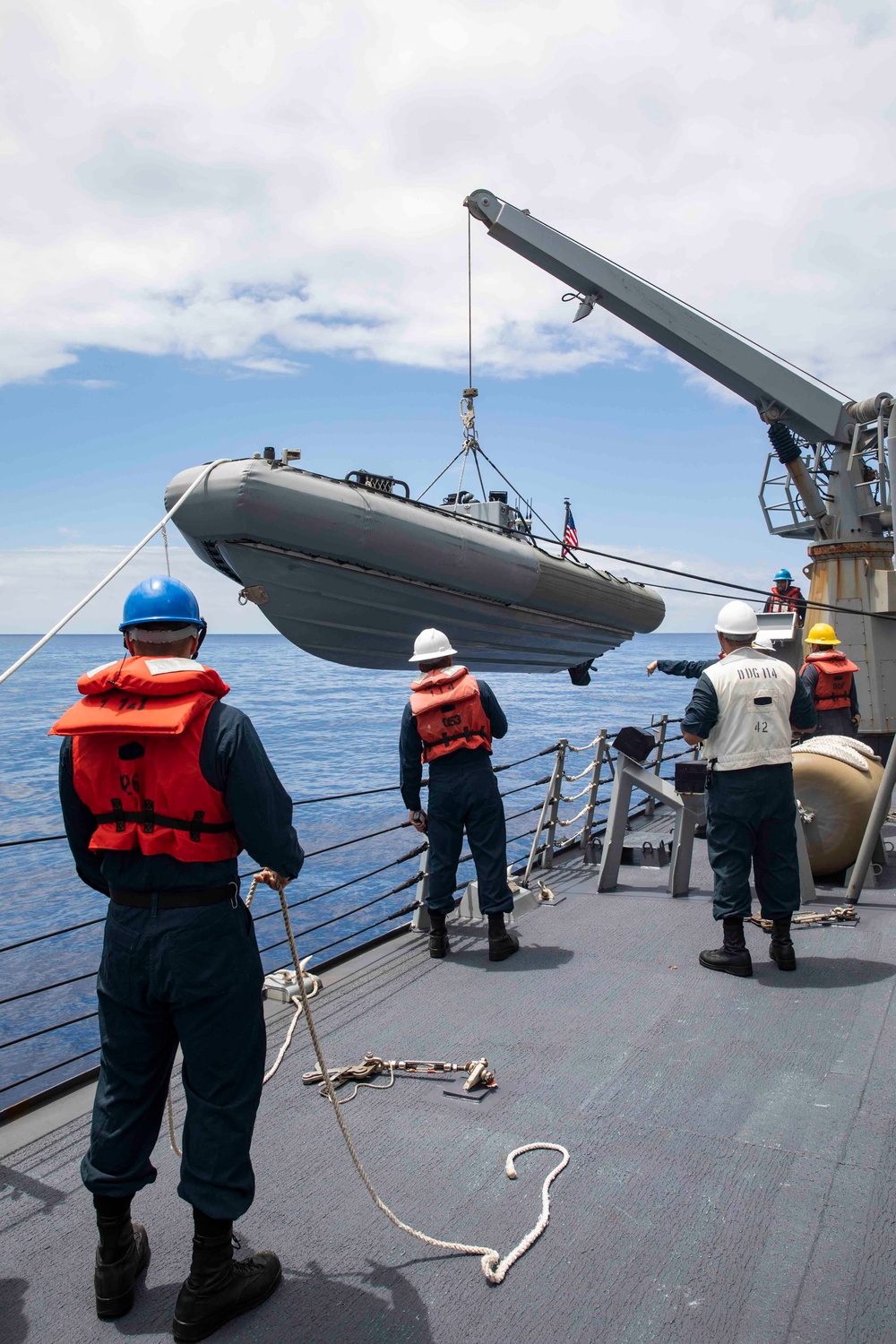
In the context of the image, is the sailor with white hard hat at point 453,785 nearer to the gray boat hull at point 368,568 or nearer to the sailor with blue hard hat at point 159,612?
the sailor with blue hard hat at point 159,612

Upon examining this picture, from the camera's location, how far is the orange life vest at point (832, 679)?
568 cm

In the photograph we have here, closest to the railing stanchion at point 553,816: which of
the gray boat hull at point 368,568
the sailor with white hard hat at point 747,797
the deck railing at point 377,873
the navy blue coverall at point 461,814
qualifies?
the deck railing at point 377,873

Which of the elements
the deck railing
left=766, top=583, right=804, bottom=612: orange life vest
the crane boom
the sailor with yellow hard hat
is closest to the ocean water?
the deck railing

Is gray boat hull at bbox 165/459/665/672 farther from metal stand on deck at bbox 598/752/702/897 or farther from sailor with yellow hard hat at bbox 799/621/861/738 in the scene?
sailor with yellow hard hat at bbox 799/621/861/738

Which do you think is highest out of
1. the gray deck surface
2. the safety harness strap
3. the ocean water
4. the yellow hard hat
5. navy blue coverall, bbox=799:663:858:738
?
the yellow hard hat

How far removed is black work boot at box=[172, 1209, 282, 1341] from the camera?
173 centimetres

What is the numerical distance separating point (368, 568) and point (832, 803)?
3584mm

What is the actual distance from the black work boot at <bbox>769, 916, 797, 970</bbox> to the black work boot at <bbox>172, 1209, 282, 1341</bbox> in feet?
8.01

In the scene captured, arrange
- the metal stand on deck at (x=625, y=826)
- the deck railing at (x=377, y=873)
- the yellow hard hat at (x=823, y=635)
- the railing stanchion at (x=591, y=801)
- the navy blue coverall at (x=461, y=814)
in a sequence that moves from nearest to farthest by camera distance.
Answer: the deck railing at (x=377, y=873), the navy blue coverall at (x=461, y=814), the metal stand on deck at (x=625, y=826), the railing stanchion at (x=591, y=801), the yellow hard hat at (x=823, y=635)

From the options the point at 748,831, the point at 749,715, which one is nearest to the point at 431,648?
the point at 749,715

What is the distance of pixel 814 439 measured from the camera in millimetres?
8453

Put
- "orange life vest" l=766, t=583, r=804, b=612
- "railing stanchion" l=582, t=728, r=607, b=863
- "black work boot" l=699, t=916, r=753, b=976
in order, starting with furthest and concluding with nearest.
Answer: "orange life vest" l=766, t=583, r=804, b=612 → "railing stanchion" l=582, t=728, r=607, b=863 → "black work boot" l=699, t=916, r=753, b=976

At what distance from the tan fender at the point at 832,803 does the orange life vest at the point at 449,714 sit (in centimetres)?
195

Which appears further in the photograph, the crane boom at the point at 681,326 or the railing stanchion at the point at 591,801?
the crane boom at the point at 681,326
